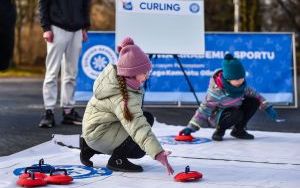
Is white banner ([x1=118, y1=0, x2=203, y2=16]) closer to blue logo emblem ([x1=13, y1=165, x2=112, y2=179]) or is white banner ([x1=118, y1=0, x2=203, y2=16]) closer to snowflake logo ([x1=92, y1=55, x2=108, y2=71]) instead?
snowflake logo ([x1=92, y1=55, x2=108, y2=71])

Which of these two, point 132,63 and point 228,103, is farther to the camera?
point 228,103

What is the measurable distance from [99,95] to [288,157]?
1.57 metres

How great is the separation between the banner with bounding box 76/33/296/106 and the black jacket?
252cm

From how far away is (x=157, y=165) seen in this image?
4566mm

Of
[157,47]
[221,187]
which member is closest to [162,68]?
[157,47]

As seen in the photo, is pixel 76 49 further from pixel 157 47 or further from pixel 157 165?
pixel 157 165

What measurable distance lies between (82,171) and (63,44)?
250 centimetres

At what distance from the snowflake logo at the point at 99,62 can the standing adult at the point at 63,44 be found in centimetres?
224

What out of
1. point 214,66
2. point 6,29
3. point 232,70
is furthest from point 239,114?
point 214,66

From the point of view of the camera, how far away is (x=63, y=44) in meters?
6.58

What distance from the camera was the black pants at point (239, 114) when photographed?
5.86m

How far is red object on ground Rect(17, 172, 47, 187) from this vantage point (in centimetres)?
382

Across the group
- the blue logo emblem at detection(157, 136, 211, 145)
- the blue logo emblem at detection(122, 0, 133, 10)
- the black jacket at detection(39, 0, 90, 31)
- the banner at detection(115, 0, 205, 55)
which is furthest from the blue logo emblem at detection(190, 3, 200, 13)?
the blue logo emblem at detection(157, 136, 211, 145)

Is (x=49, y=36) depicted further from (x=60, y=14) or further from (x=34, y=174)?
(x=34, y=174)
